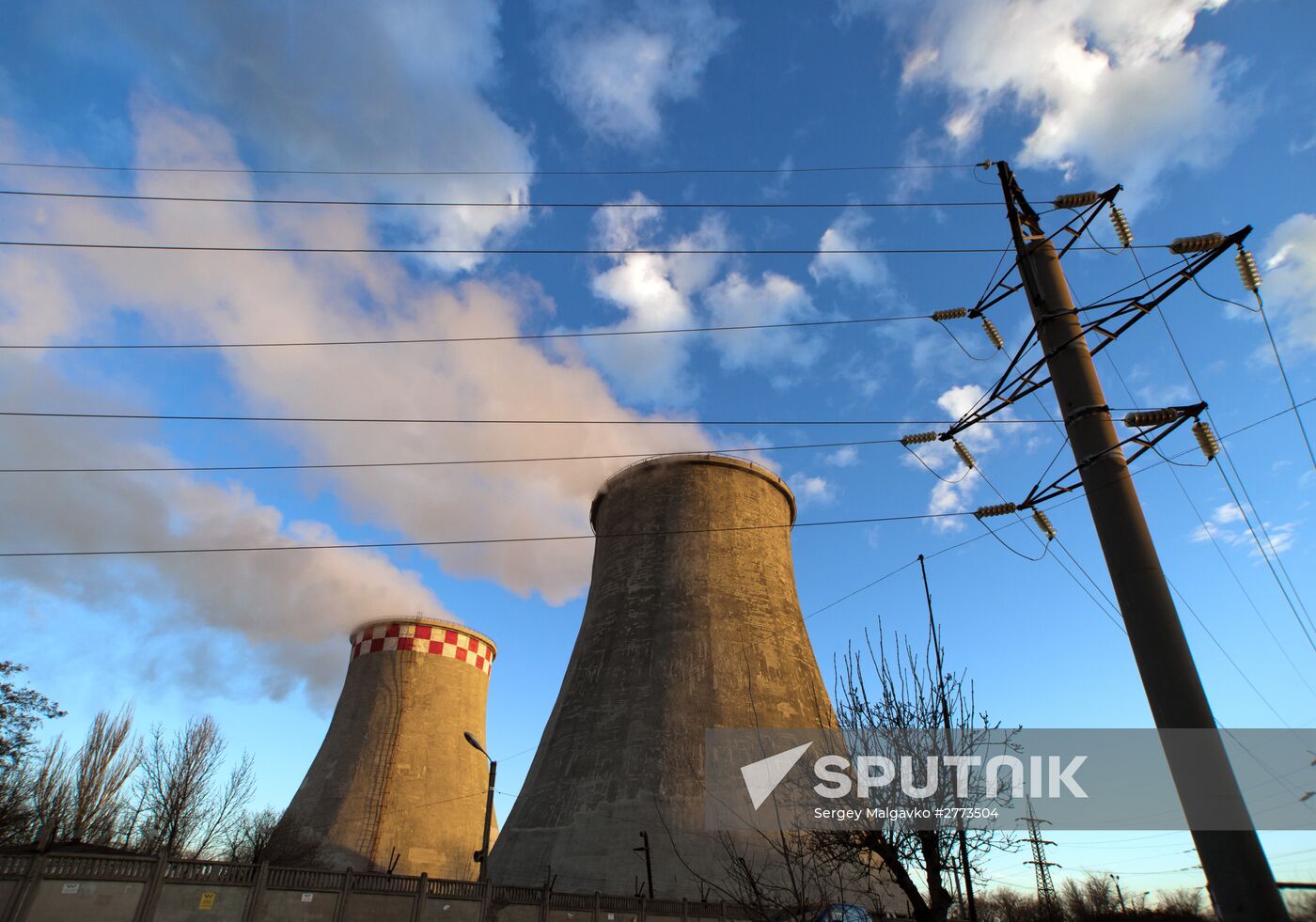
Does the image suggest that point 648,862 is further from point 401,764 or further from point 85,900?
point 401,764

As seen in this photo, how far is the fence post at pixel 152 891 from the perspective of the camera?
8438 mm

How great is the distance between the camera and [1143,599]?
4.51m

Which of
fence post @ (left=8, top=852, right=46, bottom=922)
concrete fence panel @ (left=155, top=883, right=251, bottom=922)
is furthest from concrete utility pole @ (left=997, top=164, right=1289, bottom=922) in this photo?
fence post @ (left=8, top=852, right=46, bottom=922)

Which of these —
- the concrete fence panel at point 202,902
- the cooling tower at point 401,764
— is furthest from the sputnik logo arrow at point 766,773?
the cooling tower at point 401,764

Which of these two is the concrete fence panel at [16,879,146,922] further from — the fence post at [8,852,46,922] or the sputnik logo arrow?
the sputnik logo arrow

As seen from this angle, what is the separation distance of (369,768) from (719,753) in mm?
14934

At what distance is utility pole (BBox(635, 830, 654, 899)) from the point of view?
1250cm

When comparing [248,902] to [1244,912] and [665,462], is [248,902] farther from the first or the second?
[665,462]

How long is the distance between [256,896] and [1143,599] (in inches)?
417

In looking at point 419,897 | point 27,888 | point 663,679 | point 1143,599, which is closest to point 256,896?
point 419,897

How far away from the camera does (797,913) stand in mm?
5441

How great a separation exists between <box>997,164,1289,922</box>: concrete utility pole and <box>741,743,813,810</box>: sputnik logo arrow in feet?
33.2

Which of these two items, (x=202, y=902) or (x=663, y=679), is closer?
(x=202, y=902)

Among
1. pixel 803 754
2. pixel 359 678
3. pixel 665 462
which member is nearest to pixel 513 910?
pixel 803 754
